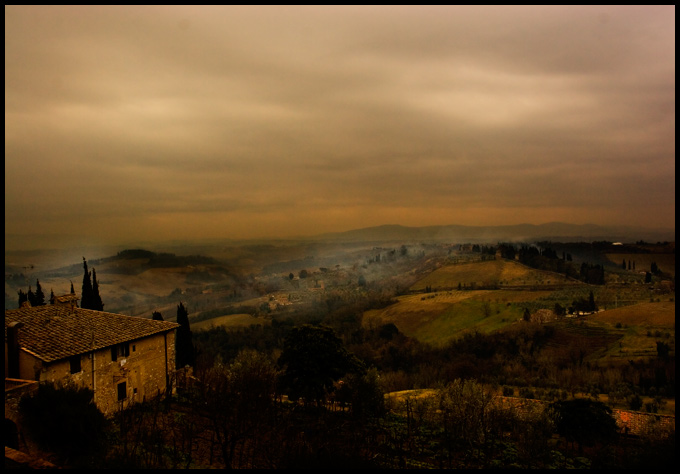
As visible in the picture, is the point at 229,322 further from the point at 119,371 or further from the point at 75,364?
the point at 75,364

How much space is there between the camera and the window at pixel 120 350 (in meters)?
18.0

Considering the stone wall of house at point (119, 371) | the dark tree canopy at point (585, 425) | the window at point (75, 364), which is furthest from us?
the dark tree canopy at point (585, 425)

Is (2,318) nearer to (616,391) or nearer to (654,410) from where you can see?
(654,410)

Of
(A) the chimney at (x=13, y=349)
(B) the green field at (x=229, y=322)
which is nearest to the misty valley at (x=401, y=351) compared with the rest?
(B) the green field at (x=229, y=322)

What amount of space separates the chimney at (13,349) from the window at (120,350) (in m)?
3.42

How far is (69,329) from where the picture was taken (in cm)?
1756

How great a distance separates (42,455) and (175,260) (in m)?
100

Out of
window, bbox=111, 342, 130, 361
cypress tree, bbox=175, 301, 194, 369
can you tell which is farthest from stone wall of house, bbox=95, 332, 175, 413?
cypress tree, bbox=175, 301, 194, 369

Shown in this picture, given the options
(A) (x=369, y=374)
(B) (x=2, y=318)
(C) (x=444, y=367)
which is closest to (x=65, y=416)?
(B) (x=2, y=318)

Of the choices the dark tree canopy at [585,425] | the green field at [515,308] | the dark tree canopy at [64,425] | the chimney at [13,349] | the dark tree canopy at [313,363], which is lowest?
the green field at [515,308]

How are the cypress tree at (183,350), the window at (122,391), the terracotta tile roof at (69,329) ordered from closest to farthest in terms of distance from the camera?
the terracotta tile roof at (69,329) → the window at (122,391) → the cypress tree at (183,350)

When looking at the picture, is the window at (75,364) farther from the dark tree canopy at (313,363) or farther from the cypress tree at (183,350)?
the cypress tree at (183,350)

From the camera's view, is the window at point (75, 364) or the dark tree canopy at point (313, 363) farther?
the dark tree canopy at point (313, 363)

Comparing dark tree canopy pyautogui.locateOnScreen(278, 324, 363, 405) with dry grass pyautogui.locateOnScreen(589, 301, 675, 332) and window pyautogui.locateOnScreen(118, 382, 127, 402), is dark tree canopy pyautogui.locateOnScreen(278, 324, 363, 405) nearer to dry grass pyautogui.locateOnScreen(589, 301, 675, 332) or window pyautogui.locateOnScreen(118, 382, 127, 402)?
window pyautogui.locateOnScreen(118, 382, 127, 402)
